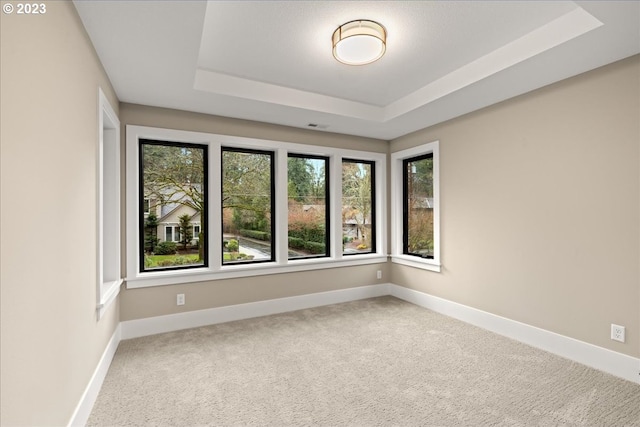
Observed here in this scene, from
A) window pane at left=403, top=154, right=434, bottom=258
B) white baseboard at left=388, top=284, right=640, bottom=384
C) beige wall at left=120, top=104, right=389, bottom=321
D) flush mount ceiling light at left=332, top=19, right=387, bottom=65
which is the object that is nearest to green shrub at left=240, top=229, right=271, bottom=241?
beige wall at left=120, top=104, right=389, bottom=321

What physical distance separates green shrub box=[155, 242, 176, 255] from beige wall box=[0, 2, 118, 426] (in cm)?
144

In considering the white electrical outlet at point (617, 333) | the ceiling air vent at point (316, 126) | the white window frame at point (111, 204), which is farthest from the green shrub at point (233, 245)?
the white electrical outlet at point (617, 333)

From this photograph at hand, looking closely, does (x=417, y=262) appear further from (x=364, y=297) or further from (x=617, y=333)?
(x=617, y=333)

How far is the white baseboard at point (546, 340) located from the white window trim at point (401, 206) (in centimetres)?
46

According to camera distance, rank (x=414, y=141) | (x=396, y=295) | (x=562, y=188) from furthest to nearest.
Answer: (x=396, y=295) → (x=414, y=141) → (x=562, y=188)

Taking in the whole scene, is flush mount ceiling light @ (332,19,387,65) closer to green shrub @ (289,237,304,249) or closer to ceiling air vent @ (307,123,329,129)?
ceiling air vent @ (307,123,329,129)

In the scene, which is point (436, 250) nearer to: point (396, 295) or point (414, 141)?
point (396, 295)

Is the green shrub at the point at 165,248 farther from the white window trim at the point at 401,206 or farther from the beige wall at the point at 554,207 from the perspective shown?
the beige wall at the point at 554,207

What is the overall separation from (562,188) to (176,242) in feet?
13.1

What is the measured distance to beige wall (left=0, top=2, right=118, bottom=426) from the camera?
1.16 metres

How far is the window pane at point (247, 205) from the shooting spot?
4.01 m

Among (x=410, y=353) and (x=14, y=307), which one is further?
(x=410, y=353)

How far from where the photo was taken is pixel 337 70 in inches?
120

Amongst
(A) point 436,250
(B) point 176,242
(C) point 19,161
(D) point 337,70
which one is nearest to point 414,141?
(A) point 436,250
